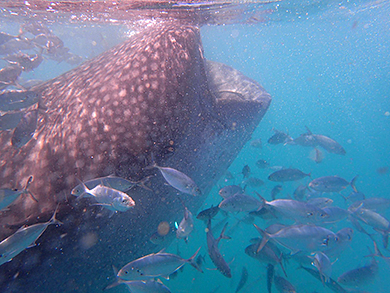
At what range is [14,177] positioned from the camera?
2.45m

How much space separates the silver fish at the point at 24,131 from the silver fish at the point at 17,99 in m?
0.39

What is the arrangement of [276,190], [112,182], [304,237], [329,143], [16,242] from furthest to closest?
[329,143] → [276,190] → [304,237] → [112,182] → [16,242]

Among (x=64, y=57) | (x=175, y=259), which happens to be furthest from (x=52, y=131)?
(x=64, y=57)

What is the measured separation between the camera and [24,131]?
262 centimetres

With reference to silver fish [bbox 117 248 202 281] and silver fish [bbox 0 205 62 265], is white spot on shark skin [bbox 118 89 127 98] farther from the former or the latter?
silver fish [bbox 117 248 202 281]

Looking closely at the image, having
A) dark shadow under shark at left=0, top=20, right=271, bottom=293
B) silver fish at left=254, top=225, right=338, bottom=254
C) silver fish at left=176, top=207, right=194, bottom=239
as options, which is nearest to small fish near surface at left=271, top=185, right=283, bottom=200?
silver fish at left=254, top=225, right=338, bottom=254

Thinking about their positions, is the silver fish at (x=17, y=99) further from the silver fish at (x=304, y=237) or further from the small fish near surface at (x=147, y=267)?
the silver fish at (x=304, y=237)

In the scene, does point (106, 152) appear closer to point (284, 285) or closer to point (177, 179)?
point (177, 179)

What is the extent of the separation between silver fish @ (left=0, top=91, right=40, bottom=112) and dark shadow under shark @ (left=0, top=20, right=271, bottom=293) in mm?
198

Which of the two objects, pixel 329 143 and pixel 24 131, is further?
pixel 329 143

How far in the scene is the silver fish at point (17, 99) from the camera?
297 centimetres

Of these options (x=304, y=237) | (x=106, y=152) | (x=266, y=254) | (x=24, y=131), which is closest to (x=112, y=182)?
Answer: (x=106, y=152)

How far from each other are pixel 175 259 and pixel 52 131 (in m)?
2.48

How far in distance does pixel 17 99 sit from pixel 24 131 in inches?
29.0
